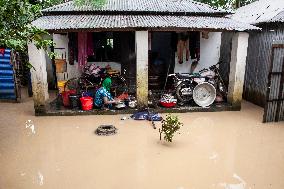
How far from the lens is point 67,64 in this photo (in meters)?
12.4

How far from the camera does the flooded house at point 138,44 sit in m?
9.16

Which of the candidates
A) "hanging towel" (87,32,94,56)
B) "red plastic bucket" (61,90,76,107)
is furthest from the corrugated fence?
"hanging towel" (87,32,94,56)

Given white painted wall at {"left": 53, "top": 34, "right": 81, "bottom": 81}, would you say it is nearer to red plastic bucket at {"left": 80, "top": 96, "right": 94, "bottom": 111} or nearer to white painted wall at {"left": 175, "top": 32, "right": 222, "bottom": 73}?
red plastic bucket at {"left": 80, "top": 96, "right": 94, "bottom": 111}

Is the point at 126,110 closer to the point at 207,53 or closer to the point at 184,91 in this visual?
the point at 184,91

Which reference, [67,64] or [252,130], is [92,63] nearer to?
[67,64]

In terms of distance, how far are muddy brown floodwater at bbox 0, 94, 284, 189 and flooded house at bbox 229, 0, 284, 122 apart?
0.79 metres

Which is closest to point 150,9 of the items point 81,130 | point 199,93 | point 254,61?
point 199,93

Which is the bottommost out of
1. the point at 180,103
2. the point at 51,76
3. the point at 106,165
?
the point at 106,165

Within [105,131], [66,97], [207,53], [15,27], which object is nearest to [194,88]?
[207,53]

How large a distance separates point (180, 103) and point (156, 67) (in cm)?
343

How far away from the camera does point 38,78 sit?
9148 millimetres

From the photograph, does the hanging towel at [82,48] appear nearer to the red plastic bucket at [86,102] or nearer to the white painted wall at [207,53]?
the red plastic bucket at [86,102]

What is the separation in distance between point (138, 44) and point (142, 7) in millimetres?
2641

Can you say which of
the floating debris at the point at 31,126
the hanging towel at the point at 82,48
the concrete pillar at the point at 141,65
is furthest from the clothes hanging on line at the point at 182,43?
the floating debris at the point at 31,126
